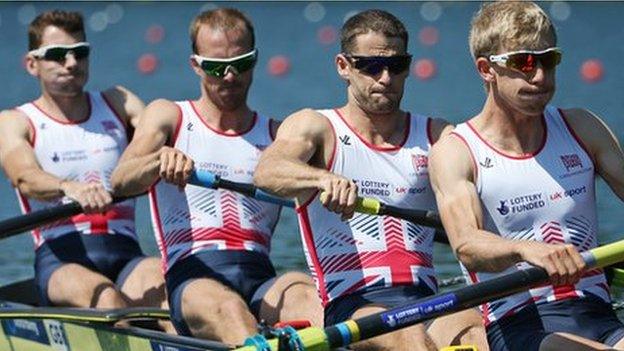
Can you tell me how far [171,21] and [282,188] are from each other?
2565cm

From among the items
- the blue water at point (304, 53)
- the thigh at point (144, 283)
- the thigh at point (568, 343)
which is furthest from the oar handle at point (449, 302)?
the blue water at point (304, 53)

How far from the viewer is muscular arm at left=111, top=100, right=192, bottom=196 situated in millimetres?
7305

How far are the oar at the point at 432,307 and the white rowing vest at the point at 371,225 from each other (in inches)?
36.4

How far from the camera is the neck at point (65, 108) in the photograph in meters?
8.65

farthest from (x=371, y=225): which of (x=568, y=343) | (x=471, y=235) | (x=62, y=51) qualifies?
(x=62, y=51)

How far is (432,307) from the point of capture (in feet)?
18.9

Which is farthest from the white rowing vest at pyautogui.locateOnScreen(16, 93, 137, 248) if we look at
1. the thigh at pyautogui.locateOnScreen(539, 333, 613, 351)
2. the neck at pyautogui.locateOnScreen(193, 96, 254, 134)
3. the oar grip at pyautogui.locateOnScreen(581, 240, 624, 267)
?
the oar grip at pyautogui.locateOnScreen(581, 240, 624, 267)

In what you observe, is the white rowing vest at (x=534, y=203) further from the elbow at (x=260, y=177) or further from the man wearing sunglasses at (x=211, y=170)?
the man wearing sunglasses at (x=211, y=170)

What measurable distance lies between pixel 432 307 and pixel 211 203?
2.12m

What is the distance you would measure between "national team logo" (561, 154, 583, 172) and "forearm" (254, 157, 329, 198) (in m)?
0.89

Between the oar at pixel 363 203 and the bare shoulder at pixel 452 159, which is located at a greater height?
the bare shoulder at pixel 452 159

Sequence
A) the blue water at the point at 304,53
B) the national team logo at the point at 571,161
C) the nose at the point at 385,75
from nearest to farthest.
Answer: the national team logo at the point at 571,161, the nose at the point at 385,75, the blue water at the point at 304,53

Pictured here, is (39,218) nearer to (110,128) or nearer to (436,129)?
(110,128)

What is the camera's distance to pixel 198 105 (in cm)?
772
